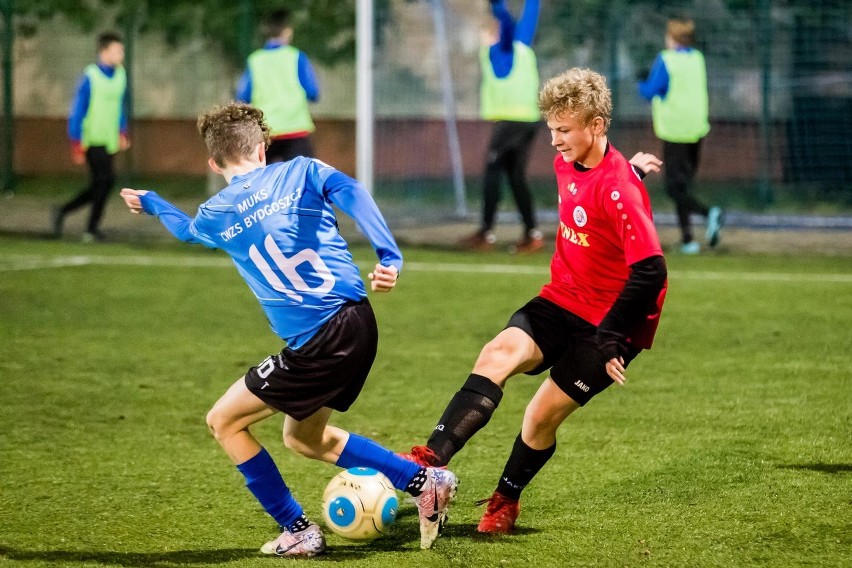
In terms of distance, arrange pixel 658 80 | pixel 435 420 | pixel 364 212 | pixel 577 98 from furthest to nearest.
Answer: pixel 658 80 → pixel 435 420 → pixel 577 98 → pixel 364 212

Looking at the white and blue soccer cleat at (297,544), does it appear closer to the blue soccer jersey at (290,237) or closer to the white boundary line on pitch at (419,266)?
the blue soccer jersey at (290,237)

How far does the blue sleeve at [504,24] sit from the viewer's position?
11.6 meters

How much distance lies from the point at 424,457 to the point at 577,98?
4.46ft

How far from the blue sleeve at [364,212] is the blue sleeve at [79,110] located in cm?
970

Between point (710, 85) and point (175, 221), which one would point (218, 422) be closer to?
point (175, 221)

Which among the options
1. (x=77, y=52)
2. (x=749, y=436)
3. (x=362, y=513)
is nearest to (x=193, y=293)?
(x=749, y=436)

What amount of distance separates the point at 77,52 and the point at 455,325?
13.9 metres

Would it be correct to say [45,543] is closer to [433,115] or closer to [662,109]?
[662,109]

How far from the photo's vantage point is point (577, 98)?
4453 mm

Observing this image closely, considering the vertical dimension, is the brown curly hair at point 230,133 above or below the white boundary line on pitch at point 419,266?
above

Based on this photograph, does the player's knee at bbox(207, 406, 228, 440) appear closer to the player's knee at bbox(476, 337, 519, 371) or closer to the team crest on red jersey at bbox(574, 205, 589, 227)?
the player's knee at bbox(476, 337, 519, 371)

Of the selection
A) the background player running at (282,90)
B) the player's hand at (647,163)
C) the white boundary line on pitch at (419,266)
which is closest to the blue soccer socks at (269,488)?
the player's hand at (647,163)

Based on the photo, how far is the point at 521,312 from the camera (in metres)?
4.70

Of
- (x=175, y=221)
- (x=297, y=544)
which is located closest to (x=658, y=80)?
(x=175, y=221)
